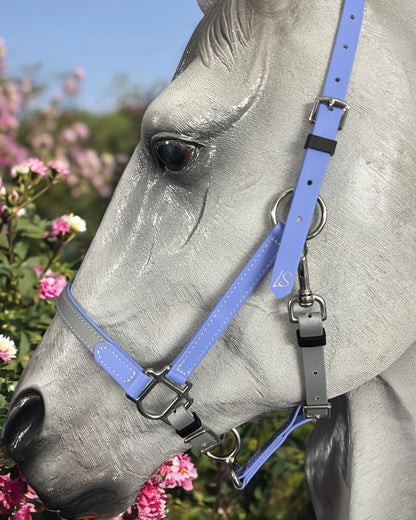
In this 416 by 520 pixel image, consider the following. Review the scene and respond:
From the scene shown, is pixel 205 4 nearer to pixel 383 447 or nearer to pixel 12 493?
pixel 383 447

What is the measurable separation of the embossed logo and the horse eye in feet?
0.95

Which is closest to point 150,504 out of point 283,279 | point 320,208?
point 283,279

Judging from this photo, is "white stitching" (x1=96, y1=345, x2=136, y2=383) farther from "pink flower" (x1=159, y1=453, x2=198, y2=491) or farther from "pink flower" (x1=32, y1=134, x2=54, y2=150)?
"pink flower" (x1=32, y1=134, x2=54, y2=150)

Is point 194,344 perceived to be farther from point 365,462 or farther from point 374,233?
point 365,462

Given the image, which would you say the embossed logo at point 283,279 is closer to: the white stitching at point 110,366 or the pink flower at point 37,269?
the white stitching at point 110,366

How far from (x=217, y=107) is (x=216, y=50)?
130 mm

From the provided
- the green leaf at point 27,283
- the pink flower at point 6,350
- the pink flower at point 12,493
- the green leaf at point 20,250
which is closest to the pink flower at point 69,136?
the green leaf at point 20,250

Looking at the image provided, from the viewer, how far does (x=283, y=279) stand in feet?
4.16

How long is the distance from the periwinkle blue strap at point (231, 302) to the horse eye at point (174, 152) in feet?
0.73

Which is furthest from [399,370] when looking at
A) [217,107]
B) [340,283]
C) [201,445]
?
[217,107]

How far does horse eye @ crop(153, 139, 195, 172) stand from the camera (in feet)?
4.22

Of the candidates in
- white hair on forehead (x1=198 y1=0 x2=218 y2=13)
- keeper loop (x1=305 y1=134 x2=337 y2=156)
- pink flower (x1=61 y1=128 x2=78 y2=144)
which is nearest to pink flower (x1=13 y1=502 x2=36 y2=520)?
keeper loop (x1=305 y1=134 x2=337 y2=156)

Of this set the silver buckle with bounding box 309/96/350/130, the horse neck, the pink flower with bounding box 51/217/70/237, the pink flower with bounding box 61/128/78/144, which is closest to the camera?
the silver buckle with bounding box 309/96/350/130

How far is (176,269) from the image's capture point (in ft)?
4.36
